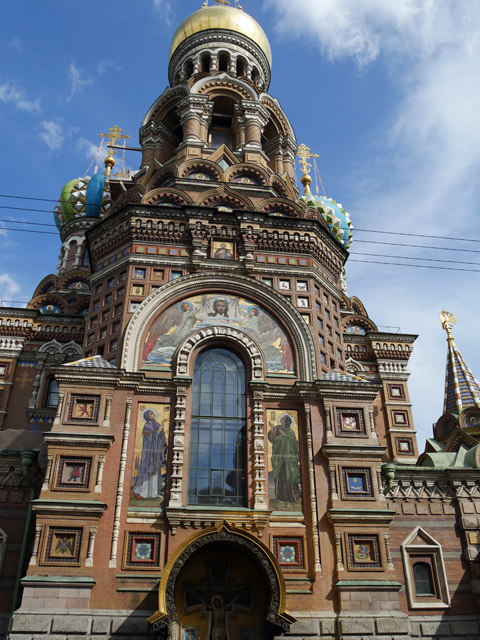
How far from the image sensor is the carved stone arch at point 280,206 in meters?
21.0

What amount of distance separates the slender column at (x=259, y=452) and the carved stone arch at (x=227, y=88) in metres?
15.4

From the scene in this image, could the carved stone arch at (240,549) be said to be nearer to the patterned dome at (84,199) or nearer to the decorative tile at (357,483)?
the decorative tile at (357,483)

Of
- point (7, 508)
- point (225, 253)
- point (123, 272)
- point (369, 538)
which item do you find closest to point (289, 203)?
point (225, 253)

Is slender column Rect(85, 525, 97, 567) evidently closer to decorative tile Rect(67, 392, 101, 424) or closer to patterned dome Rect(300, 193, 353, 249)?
decorative tile Rect(67, 392, 101, 424)

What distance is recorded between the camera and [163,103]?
27.2 m

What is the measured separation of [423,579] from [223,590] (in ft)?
17.6

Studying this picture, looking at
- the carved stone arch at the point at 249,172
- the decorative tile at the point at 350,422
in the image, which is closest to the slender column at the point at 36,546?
the decorative tile at the point at 350,422

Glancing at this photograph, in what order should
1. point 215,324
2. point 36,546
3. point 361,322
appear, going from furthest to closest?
point 361,322
point 215,324
point 36,546

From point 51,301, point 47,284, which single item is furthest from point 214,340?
point 47,284

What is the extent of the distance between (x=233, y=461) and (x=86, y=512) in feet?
12.8

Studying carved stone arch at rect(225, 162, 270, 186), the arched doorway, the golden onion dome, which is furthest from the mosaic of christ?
the golden onion dome

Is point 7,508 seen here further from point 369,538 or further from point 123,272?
point 369,538

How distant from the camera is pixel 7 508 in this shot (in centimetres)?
1560

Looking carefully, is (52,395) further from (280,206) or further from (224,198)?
(280,206)
